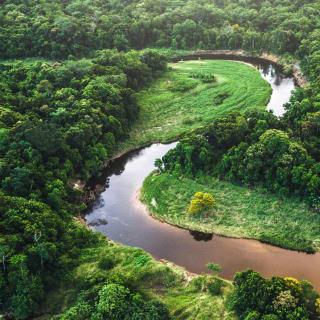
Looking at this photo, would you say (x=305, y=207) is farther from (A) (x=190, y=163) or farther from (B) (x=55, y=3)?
(B) (x=55, y=3)

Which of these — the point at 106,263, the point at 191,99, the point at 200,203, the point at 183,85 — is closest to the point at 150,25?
the point at 183,85

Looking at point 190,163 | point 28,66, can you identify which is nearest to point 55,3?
point 28,66

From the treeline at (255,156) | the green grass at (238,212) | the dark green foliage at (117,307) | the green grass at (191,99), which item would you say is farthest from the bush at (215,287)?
the green grass at (191,99)

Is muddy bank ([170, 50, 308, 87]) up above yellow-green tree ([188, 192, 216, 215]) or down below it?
above

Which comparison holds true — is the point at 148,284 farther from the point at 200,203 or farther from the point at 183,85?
the point at 183,85

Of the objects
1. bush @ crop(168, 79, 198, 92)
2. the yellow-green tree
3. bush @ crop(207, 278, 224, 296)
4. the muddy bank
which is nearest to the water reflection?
the yellow-green tree

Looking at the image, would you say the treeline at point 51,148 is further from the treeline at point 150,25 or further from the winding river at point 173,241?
the treeline at point 150,25

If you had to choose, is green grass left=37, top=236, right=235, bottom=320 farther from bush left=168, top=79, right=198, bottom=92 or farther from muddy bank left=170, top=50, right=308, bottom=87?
muddy bank left=170, top=50, right=308, bottom=87
